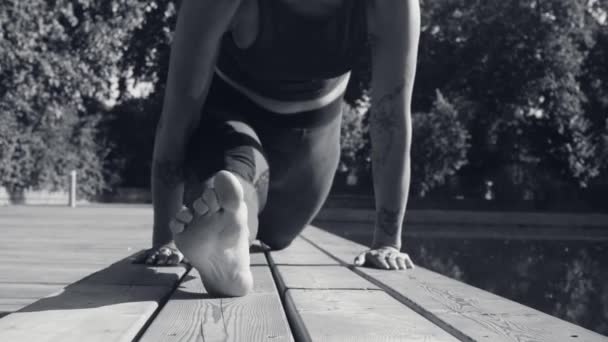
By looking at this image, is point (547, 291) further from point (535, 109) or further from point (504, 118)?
point (535, 109)

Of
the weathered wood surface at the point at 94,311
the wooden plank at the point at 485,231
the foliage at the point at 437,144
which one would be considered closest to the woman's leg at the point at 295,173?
the weathered wood surface at the point at 94,311

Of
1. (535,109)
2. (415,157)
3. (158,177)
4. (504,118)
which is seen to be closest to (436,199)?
(415,157)

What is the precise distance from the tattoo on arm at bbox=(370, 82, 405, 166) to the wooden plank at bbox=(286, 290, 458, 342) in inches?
29.4

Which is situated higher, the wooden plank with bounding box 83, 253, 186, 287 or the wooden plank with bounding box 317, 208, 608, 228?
the wooden plank with bounding box 83, 253, 186, 287

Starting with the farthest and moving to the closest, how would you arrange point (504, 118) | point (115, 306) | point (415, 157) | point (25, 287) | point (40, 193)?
point (504, 118) → point (415, 157) → point (40, 193) → point (25, 287) → point (115, 306)

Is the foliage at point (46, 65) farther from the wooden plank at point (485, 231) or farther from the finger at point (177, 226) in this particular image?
the finger at point (177, 226)

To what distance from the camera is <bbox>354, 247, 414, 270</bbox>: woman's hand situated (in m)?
2.26

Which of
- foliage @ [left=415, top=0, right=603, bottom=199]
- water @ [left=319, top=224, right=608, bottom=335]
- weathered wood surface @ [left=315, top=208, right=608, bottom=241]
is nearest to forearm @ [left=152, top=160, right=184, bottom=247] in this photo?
water @ [left=319, top=224, right=608, bottom=335]

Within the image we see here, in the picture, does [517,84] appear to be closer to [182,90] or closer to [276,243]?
[276,243]

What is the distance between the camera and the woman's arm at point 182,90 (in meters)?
2.09

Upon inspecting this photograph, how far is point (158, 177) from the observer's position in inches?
93.6

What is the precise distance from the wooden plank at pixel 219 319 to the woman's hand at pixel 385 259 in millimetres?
611

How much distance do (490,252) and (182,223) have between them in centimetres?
786

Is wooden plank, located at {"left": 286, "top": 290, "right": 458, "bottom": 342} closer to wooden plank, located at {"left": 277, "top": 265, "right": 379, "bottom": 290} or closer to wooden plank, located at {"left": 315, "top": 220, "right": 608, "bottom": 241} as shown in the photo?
wooden plank, located at {"left": 277, "top": 265, "right": 379, "bottom": 290}
